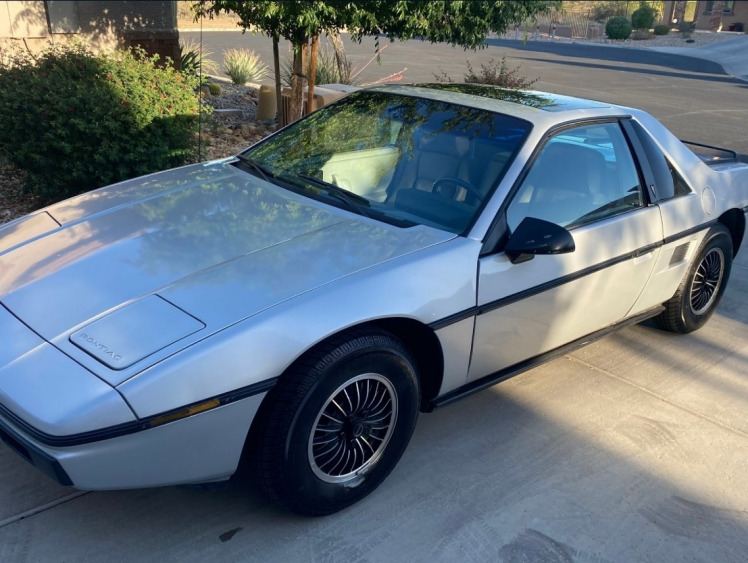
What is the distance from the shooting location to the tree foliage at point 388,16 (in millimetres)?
6051

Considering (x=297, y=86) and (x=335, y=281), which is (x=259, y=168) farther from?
(x=297, y=86)

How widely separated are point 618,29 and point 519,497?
142ft

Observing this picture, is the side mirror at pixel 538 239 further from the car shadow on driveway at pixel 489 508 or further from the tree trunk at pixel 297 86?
the tree trunk at pixel 297 86

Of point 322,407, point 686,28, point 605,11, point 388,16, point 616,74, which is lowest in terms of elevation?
point 616,74

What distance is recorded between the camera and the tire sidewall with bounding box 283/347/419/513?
2.68 m

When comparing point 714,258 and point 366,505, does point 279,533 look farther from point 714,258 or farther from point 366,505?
point 714,258

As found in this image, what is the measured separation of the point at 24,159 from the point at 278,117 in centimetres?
440

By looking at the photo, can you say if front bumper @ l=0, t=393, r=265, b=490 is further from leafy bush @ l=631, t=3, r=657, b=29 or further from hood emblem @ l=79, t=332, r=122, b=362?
leafy bush @ l=631, t=3, r=657, b=29

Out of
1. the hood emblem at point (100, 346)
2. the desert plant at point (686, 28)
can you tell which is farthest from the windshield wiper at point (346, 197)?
the desert plant at point (686, 28)

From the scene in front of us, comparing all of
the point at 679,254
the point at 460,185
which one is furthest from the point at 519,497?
the point at 679,254

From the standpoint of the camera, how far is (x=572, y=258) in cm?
354

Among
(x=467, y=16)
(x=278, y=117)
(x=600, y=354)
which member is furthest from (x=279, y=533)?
(x=278, y=117)

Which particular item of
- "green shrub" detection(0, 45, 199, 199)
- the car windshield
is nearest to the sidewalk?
"green shrub" detection(0, 45, 199, 199)

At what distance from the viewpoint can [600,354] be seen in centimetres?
456
